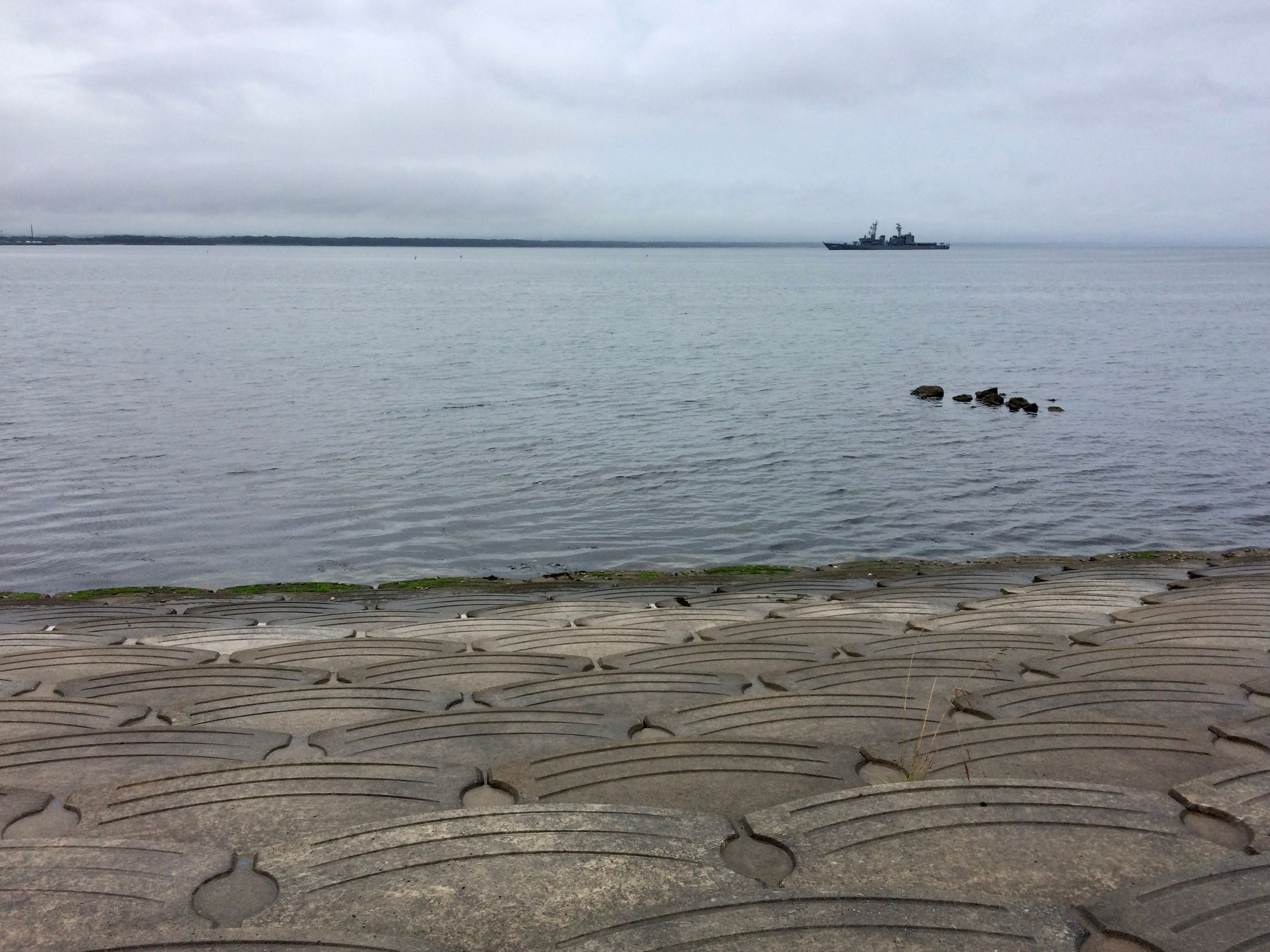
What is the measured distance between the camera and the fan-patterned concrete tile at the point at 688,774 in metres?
4.72

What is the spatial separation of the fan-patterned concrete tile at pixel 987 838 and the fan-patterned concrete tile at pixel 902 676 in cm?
159

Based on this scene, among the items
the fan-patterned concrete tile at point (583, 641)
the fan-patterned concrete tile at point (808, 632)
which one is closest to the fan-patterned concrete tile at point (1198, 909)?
the fan-patterned concrete tile at point (808, 632)

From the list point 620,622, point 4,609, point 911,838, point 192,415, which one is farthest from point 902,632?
point 192,415

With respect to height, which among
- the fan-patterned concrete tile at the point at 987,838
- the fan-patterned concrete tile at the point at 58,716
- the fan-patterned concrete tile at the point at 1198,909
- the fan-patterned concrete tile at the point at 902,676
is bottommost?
the fan-patterned concrete tile at the point at 58,716

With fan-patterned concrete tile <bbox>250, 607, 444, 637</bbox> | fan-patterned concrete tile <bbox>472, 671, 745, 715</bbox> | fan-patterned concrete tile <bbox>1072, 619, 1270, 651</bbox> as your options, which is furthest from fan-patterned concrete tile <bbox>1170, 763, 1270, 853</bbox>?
fan-patterned concrete tile <bbox>250, 607, 444, 637</bbox>

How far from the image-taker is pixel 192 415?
27.2 m

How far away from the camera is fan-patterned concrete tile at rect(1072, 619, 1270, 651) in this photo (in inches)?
290

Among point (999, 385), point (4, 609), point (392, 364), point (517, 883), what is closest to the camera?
point (517, 883)

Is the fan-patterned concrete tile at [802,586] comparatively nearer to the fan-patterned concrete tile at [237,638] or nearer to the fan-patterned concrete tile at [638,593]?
the fan-patterned concrete tile at [638,593]

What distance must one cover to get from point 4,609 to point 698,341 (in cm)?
4464

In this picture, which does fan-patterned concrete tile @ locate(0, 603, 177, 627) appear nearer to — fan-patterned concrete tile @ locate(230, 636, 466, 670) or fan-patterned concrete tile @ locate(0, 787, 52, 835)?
fan-patterned concrete tile @ locate(230, 636, 466, 670)

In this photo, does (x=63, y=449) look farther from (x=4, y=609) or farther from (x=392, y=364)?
(x=392, y=364)

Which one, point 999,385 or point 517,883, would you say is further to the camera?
point 999,385

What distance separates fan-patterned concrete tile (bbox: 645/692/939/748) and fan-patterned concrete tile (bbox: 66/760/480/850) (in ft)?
4.47
